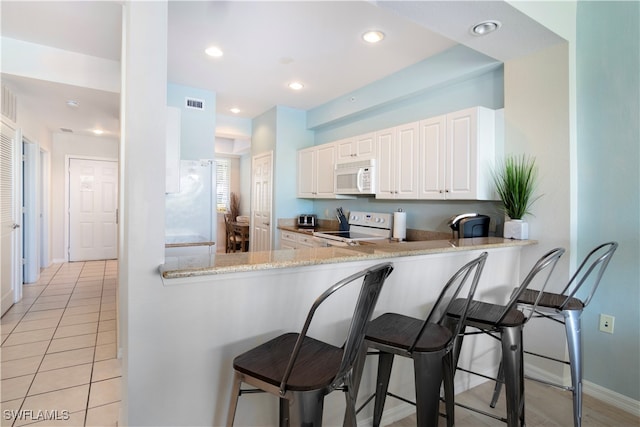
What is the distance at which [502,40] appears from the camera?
227 cm

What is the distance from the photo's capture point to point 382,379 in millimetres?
1707

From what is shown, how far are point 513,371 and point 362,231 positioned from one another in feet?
8.56

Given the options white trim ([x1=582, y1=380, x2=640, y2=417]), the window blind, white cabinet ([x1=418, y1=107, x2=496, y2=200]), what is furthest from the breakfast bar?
the window blind

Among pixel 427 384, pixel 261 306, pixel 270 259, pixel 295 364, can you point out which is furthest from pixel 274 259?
pixel 427 384

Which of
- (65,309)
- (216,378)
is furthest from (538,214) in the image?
(65,309)

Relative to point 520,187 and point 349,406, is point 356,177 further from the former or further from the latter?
point 349,406

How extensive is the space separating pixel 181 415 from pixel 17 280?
393 cm

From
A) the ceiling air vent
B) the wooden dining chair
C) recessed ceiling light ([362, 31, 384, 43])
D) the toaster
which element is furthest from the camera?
the wooden dining chair

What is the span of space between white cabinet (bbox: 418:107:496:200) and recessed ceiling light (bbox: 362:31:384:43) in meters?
0.82

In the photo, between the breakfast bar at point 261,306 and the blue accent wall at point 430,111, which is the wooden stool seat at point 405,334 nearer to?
the breakfast bar at point 261,306

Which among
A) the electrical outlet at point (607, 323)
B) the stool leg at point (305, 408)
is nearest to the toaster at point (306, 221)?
the electrical outlet at point (607, 323)

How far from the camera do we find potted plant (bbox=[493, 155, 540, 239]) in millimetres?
2395

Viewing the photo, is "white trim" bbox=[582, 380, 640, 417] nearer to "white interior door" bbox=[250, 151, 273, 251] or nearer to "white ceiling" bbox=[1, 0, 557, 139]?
"white ceiling" bbox=[1, 0, 557, 139]

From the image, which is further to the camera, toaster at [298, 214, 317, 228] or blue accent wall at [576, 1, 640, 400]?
toaster at [298, 214, 317, 228]
